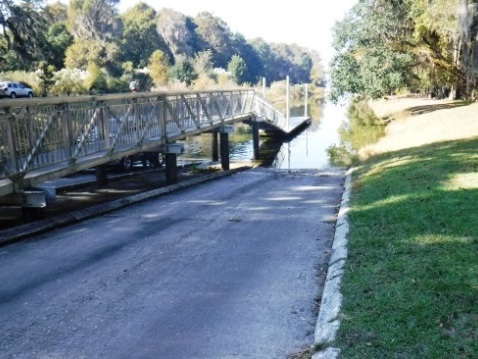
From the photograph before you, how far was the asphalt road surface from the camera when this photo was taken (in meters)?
4.71

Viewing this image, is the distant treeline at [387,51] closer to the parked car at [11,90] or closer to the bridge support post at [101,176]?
the bridge support post at [101,176]

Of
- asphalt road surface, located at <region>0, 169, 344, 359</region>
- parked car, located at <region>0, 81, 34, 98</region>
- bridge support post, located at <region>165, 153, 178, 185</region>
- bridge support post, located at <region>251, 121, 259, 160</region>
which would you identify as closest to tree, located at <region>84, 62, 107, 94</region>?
parked car, located at <region>0, 81, 34, 98</region>

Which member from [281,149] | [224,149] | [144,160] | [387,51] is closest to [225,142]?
[224,149]

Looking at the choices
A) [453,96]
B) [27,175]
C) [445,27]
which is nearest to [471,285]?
[27,175]

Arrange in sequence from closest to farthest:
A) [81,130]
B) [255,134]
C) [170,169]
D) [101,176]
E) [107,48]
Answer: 1. [81,130]
2. [170,169]
3. [101,176]
4. [255,134]
5. [107,48]

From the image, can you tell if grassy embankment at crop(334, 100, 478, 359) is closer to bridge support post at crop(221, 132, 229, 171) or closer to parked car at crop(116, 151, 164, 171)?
parked car at crop(116, 151, 164, 171)

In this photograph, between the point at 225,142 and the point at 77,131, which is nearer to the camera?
the point at 77,131

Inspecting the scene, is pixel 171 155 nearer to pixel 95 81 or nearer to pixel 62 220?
pixel 62 220

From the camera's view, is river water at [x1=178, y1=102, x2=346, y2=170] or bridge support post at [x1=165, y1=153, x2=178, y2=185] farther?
river water at [x1=178, y1=102, x2=346, y2=170]

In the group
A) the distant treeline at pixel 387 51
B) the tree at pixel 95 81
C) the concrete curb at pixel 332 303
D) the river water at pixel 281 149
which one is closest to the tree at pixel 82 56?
the tree at pixel 95 81

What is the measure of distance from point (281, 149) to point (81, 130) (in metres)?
28.1

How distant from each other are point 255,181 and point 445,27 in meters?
13.1

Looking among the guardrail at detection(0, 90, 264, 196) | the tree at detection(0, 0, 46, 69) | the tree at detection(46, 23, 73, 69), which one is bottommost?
the guardrail at detection(0, 90, 264, 196)

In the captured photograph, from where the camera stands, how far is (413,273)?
18.3 ft
